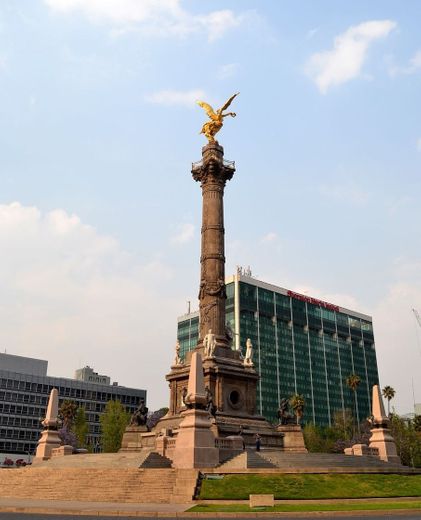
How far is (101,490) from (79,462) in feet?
26.8

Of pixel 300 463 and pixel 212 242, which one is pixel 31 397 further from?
pixel 300 463

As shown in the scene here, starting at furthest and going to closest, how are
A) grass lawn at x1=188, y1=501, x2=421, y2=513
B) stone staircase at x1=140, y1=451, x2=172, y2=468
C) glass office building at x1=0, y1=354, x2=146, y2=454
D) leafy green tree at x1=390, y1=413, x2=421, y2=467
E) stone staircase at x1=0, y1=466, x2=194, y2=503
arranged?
1. glass office building at x1=0, y1=354, x2=146, y2=454
2. leafy green tree at x1=390, y1=413, x2=421, y2=467
3. stone staircase at x1=140, y1=451, x2=172, y2=468
4. stone staircase at x1=0, y1=466, x2=194, y2=503
5. grass lawn at x1=188, y1=501, x2=421, y2=513

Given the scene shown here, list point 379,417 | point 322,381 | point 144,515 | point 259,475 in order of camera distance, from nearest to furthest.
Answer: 1. point 144,515
2. point 259,475
3. point 379,417
4. point 322,381

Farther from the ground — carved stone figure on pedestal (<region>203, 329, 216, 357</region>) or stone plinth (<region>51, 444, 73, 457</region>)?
carved stone figure on pedestal (<region>203, 329, 216, 357</region>)

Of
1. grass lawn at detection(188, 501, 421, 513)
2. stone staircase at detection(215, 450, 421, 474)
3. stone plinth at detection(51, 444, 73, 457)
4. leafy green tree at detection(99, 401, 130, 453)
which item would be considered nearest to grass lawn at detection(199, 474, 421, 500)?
stone staircase at detection(215, 450, 421, 474)

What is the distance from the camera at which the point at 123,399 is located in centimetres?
12106

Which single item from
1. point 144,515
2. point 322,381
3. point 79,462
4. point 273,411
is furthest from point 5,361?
point 144,515

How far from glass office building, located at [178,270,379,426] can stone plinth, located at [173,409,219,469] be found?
278ft

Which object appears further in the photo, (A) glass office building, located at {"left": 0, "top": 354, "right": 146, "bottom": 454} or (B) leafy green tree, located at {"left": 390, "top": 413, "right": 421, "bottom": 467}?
(A) glass office building, located at {"left": 0, "top": 354, "right": 146, "bottom": 454}

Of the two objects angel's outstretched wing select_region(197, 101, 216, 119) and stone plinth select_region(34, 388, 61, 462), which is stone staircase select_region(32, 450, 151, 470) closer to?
stone plinth select_region(34, 388, 61, 462)

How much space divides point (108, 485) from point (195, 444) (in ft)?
18.3

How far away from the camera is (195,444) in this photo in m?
29.5

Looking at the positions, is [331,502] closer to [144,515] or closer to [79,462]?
[144,515]

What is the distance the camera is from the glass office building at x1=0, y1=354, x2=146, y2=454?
101m
